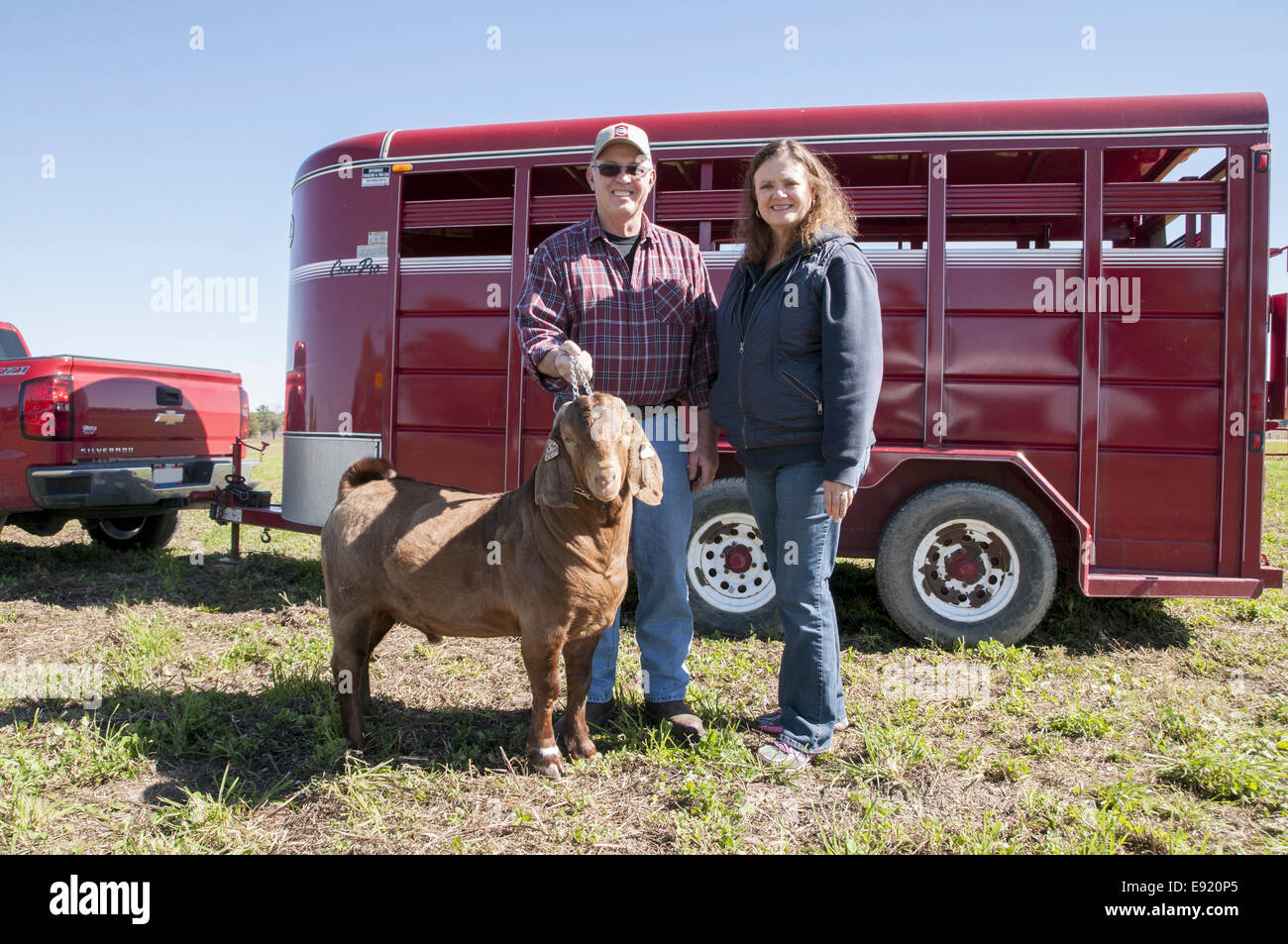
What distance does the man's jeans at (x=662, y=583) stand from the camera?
2.99 metres

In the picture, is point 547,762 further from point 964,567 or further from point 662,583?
point 964,567

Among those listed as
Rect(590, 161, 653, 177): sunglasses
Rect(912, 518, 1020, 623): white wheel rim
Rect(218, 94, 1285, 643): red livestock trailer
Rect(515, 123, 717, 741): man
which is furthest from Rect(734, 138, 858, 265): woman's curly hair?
Rect(912, 518, 1020, 623): white wheel rim

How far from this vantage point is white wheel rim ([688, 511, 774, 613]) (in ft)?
15.0

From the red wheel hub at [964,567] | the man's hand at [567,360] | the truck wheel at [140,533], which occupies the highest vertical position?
the man's hand at [567,360]

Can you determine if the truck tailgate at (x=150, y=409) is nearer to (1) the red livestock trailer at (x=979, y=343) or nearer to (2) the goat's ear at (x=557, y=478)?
(1) the red livestock trailer at (x=979, y=343)

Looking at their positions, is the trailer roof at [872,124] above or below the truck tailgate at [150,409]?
above

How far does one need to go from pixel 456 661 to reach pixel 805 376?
2506mm

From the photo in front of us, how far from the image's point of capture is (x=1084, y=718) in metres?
3.25

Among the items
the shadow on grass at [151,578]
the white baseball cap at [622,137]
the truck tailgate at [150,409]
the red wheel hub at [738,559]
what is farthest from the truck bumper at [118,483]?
the white baseball cap at [622,137]

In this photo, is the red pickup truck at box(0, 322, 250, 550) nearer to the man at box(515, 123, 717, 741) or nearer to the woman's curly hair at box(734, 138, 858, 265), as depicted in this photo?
the man at box(515, 123, 717, 741)

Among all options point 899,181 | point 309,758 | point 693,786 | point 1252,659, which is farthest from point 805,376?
point 1252,659

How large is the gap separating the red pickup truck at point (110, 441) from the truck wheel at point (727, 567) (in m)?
4.47

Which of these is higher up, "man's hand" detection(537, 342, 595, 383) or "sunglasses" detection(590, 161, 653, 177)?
"sunglasses" detection(590, 161, 653, 177)

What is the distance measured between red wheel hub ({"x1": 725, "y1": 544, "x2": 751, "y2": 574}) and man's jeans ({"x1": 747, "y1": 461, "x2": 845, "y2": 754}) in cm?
160
